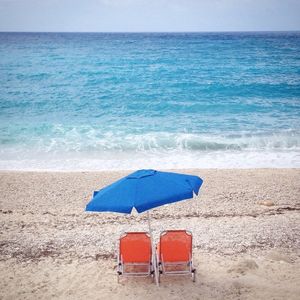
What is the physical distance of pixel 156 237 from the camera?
7719mm

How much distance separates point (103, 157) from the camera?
15.3 m

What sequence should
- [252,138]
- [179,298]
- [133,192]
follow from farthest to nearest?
[252,138] < [179,298] < [133,192]

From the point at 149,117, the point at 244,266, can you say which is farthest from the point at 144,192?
the point at 149,117

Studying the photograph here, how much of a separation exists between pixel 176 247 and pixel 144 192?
5.49ft

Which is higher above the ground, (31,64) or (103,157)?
(31,64)

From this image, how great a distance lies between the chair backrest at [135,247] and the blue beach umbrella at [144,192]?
3.98 ft

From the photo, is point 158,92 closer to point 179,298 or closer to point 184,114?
point 184,114

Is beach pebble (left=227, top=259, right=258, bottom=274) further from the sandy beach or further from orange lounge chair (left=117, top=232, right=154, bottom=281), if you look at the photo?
orange lounge chair (left=117, top=232, right=154, bottom=281)

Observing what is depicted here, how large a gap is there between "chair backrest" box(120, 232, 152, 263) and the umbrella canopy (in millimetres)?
1217

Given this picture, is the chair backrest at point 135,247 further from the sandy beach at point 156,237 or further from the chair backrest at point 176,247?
the sandy beach at point 156,237

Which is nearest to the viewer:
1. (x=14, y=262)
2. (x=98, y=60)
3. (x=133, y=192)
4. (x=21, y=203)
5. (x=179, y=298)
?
(x=133, y=192)

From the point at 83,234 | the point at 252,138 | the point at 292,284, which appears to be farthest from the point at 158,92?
the point at 292,284

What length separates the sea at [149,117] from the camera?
49.6 ft

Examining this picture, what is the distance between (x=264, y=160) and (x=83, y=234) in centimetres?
922
